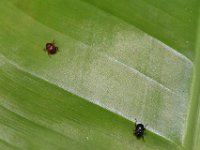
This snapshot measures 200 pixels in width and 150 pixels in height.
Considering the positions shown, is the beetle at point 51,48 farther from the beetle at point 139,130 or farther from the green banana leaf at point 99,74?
the beetle at point 139,130

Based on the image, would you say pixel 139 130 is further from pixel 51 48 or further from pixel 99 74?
pixel 51 48

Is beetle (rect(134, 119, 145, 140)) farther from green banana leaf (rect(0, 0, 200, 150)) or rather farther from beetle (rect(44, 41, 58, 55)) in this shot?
beetle (rect(44, 41, 58, 55))

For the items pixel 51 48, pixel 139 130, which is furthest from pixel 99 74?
pixel 139 130

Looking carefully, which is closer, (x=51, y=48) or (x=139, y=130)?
(x=139, y=130)

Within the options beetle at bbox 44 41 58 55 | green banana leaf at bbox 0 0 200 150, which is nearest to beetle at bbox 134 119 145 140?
green banana leaf at bbox 0 0 200 150

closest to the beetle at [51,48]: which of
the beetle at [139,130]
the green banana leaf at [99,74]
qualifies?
the green banana leaf at [99,74]

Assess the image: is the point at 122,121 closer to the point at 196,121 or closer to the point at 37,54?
the point at 196,121
